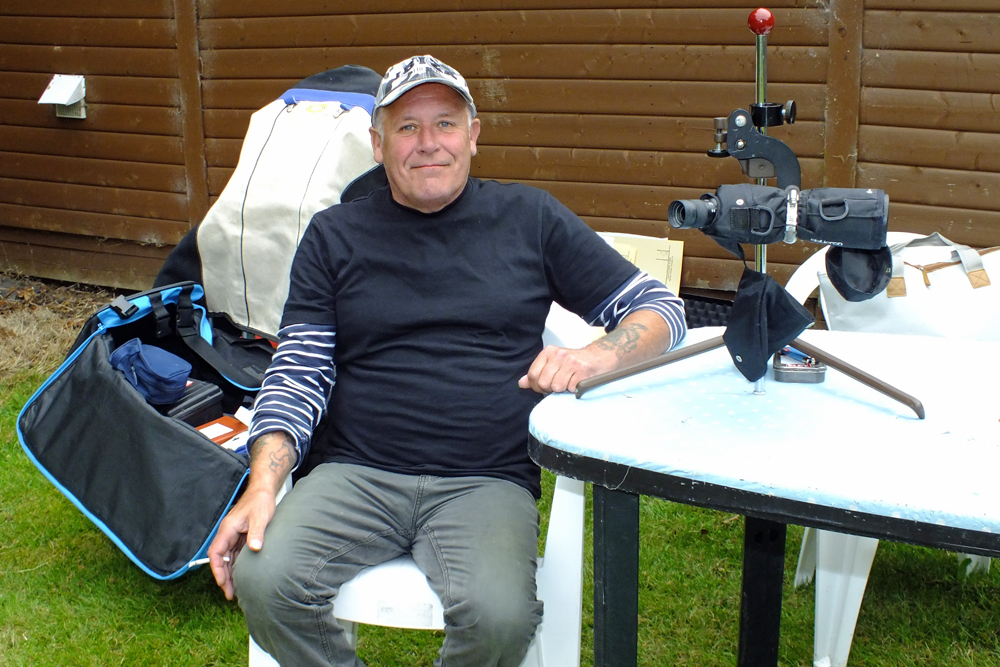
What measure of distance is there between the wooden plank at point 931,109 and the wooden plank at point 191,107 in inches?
128

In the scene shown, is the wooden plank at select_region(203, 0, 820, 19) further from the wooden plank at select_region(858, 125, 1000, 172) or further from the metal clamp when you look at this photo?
the metal clamp

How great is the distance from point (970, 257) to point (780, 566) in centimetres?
120

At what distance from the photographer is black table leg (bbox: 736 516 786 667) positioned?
4.96 feet

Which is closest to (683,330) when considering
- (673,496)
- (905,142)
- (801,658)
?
(673,496)

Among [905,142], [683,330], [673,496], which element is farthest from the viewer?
[905,142]

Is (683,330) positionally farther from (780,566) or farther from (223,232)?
(223,232)

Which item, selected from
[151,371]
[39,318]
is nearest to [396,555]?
[151,371]

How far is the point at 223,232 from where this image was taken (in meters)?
2.72

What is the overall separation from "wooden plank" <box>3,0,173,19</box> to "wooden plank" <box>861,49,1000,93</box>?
3443 mm

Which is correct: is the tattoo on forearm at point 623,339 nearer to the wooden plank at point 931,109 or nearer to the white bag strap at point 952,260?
the white bag strap at point 952,260

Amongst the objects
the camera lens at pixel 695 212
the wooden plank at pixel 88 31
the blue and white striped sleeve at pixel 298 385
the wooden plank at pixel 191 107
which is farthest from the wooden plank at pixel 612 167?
the camera lens at pixel 695 212

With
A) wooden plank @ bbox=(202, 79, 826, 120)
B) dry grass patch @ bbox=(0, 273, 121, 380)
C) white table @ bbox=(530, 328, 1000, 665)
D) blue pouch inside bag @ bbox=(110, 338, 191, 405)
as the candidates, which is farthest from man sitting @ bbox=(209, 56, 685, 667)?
dry grass patch @ bbox=(0, 273, 121, 380)

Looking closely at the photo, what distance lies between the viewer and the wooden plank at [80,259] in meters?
5.08

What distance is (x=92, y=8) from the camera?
486cm
